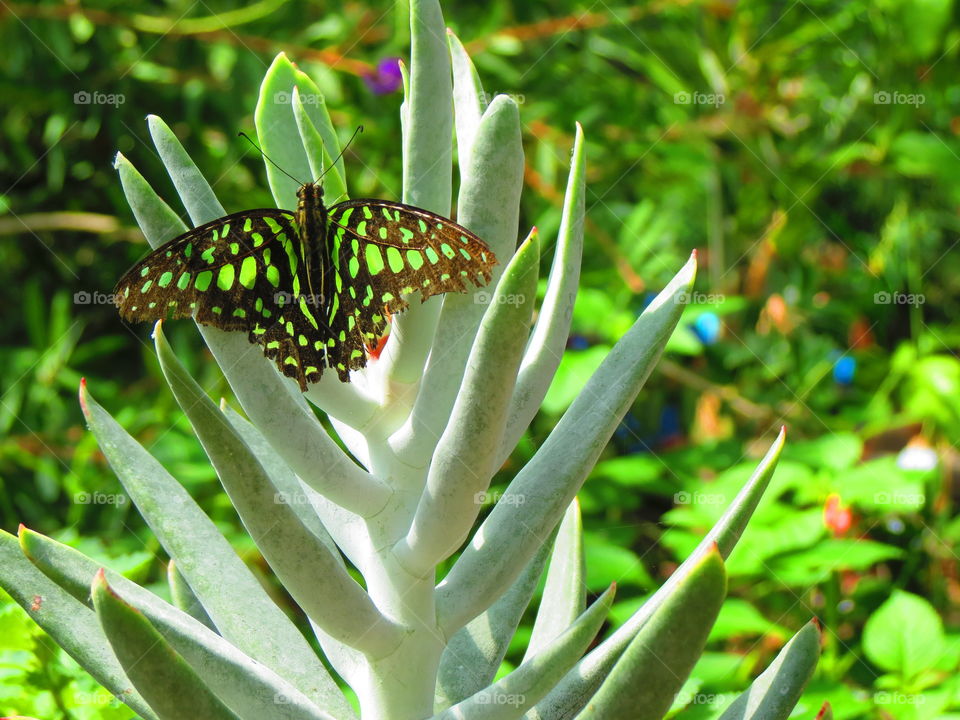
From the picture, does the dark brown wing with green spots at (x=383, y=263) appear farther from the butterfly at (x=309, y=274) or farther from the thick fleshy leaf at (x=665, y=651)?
the thick fleshy leaf at (x=665, y=651)

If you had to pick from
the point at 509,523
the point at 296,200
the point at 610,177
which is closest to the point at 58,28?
the point at 610,177

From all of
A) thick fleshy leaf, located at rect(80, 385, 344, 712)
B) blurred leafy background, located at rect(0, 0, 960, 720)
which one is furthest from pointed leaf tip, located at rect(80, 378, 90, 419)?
blurred leafy background, located at rect(0, 0, 960, 720)

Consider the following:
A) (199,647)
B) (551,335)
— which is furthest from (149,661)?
(551,335)

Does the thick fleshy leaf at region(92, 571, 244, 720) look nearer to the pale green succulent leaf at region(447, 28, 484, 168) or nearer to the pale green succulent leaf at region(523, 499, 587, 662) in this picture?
the pale green succulent leaf at region(523, 499, 587, 662)

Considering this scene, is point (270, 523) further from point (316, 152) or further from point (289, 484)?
point (316, 152)

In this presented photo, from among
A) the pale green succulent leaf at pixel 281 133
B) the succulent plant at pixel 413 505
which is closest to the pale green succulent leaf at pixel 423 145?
the succulent plant at pixel 413 505

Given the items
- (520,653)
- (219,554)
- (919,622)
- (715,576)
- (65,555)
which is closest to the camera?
(715,576)

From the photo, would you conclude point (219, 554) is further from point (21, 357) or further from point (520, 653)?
point (21, 357)
